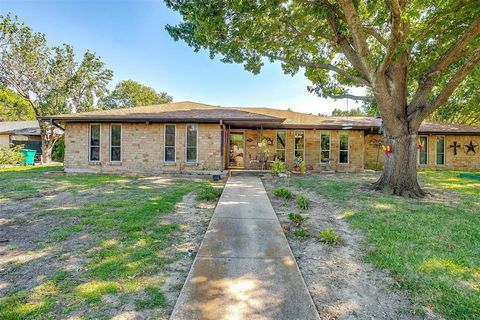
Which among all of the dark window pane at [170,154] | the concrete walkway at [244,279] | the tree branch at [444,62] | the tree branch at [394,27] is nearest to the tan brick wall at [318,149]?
the dark window pane at [170,154]

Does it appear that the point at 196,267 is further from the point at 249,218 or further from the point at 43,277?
the point at 249,218

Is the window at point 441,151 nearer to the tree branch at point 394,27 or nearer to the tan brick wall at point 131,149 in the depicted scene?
the tree branch at point 394,27

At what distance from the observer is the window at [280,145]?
1429 cm

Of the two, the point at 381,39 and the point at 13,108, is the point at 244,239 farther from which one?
the point at 13,108

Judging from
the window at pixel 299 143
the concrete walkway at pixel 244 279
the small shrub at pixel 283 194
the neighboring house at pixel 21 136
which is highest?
the neighboring house at pixel 21 136

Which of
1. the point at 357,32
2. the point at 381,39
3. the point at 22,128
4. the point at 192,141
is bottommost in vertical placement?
the point at 192,141

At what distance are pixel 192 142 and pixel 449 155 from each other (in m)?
16.2

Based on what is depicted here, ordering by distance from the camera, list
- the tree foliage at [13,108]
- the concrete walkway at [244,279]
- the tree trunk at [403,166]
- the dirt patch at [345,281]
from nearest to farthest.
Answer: the concrete walkway at [244,279], the dirt patch at [345,281], the tree trunk at [403,166], the tree foliage at [13,108]

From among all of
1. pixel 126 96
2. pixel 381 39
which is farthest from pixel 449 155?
pixel 126 96

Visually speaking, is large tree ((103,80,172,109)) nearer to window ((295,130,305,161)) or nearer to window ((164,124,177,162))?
window ((164,124,177,162))

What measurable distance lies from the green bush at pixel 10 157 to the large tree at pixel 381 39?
15848 millimetres

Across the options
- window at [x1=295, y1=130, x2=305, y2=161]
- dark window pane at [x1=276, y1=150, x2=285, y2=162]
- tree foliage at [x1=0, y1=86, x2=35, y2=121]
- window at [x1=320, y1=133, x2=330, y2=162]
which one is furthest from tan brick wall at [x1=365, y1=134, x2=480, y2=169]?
tree foliage at [x1=0, y1=86, x2=35, y2=121]

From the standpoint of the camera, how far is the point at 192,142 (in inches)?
472

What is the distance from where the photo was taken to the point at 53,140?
2056cm
